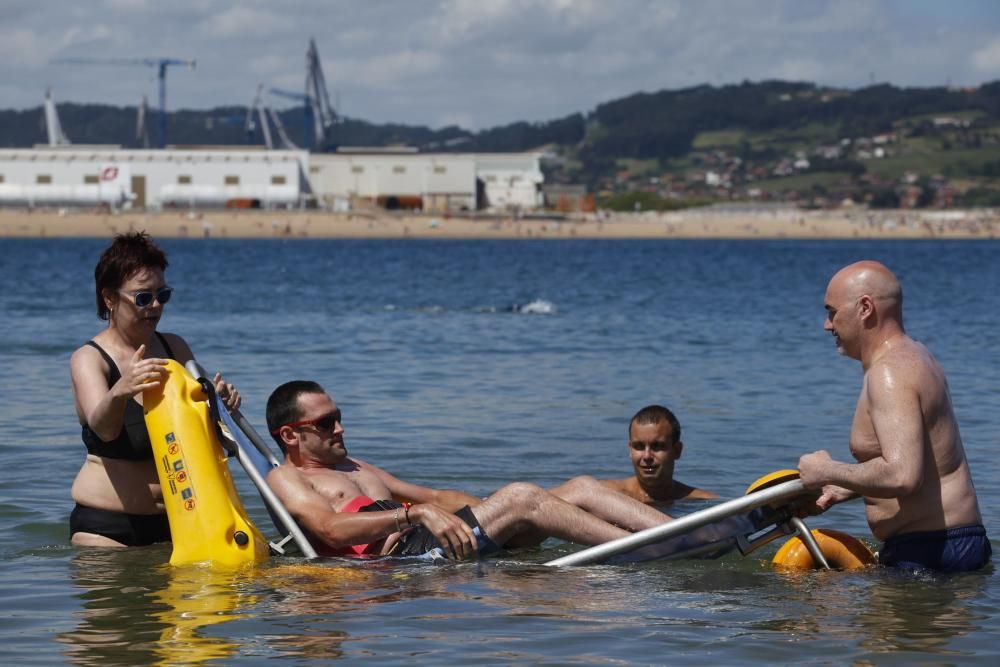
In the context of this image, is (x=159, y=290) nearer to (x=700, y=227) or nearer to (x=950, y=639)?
(x=950, y=639)

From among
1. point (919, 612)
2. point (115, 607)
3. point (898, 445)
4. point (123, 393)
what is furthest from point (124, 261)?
point (919, 612)

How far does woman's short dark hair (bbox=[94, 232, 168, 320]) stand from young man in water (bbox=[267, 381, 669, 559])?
1028 millimetres

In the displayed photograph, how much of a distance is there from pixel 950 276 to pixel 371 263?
23797 millimetres

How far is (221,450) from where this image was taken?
7.26m

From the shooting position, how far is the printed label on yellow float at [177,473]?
704cm

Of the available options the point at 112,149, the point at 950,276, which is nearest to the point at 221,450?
the point at 950,276

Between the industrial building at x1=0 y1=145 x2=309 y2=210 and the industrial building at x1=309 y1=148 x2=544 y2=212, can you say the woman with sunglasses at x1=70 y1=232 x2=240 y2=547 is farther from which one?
the industrial building at x1=309 y1=148 x2=544 y2=212

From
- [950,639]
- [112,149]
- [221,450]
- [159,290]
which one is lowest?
[950,639]

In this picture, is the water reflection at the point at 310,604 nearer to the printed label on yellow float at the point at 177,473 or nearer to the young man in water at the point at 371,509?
the young man in water at the point at 371,509

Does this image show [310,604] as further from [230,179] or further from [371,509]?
[230,179]

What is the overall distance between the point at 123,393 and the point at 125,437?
0.47 meters

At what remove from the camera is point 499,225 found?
110688mm

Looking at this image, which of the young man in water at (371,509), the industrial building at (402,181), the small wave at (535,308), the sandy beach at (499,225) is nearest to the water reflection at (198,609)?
the young man in water at (371,509)

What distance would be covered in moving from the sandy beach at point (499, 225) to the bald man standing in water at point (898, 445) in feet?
304
